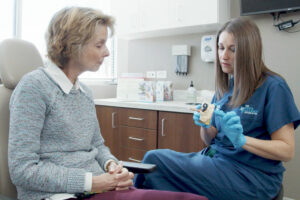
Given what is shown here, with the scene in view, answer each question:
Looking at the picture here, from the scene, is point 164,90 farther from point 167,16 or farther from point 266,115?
point 266,115

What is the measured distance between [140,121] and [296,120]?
4.33 feet

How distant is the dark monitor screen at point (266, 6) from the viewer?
204 cm

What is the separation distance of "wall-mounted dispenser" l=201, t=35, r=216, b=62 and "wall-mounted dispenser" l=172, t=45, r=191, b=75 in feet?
0.59

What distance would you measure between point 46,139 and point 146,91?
1.59m

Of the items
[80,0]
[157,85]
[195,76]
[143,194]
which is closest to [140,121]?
[157,85]

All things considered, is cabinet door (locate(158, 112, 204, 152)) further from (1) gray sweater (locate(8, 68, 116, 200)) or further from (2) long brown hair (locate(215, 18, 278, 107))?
(1) gray sweater (locate(8, 68, 116, 200))

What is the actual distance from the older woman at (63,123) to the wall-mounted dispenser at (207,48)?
149cm

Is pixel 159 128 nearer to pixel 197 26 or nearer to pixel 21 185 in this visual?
pixel 197 26

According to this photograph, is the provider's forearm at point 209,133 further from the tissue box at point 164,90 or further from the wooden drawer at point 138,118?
the tissue box at point 164,90

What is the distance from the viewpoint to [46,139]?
0.98 metres

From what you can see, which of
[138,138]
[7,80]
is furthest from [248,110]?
[138,138]

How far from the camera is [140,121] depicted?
2.28 meters

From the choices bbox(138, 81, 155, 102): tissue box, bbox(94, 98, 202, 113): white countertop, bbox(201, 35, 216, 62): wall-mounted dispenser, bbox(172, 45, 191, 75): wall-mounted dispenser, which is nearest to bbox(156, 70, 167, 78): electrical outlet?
bbox(172, 45, 191, 75): wall-mounted dispenser

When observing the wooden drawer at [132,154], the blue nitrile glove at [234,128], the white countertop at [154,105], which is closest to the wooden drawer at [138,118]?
the white countertop at [154,105]
